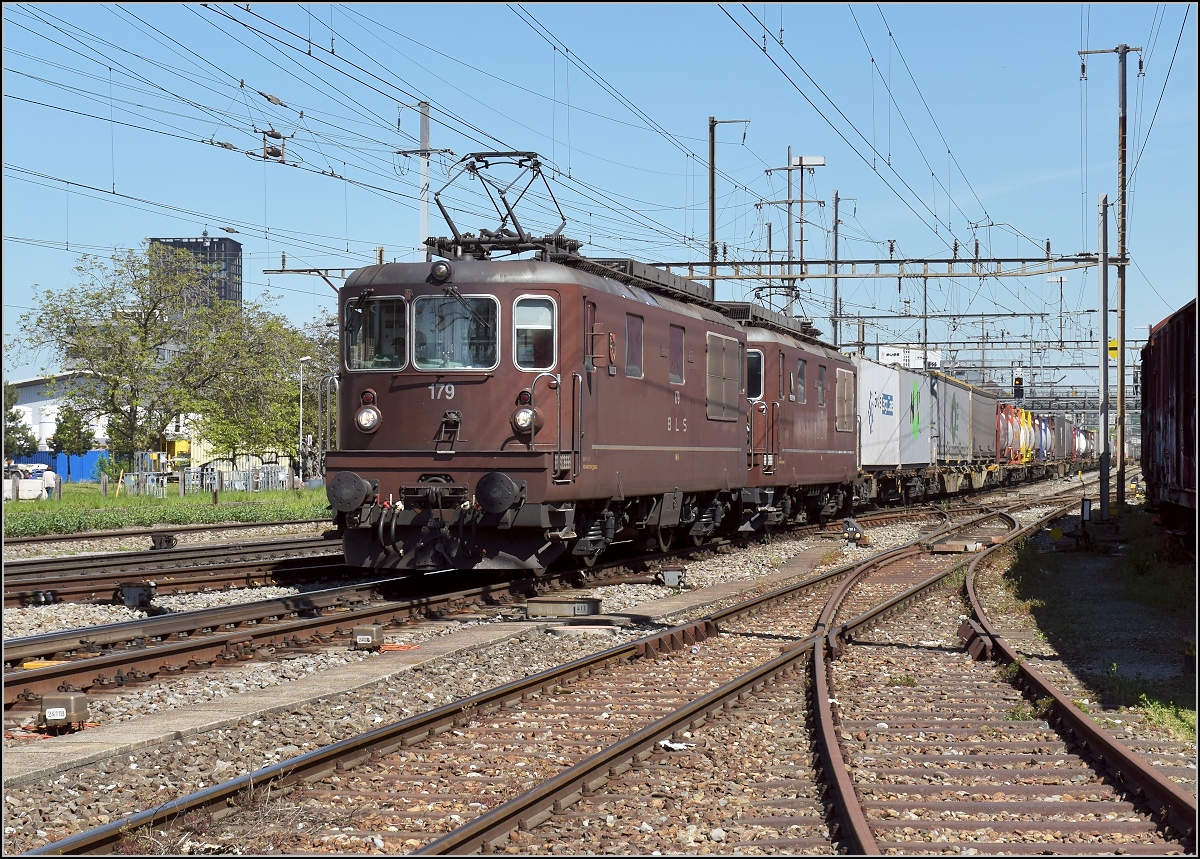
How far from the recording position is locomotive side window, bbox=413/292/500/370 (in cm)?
1390

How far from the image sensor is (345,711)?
27.6ft

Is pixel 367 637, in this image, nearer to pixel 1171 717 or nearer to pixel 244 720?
pixel 244 720

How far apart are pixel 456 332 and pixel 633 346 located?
2.62 meters

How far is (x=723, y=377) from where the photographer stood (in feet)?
63.4

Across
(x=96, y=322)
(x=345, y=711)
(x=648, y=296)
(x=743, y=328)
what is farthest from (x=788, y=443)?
(x=96, y=322)

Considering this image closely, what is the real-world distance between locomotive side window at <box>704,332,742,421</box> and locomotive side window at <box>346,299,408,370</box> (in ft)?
18.9

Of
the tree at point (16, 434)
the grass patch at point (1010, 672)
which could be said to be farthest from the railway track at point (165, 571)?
the tree at point (16, 434)

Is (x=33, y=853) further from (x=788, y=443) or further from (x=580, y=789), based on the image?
(x=788, y=443)

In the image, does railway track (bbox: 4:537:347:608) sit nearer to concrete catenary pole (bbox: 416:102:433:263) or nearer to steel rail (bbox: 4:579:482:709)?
steel rail (bbox: 4:579:482:709)

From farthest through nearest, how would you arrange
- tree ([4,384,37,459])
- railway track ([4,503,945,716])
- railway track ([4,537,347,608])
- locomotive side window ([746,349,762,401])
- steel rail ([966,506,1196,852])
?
tree ([4,384,37,459]), locomotive side window ([746,349,762,401]), railway track ([4,537,347,608]), railway track ([4,503,945,716]), steel rail ([966,506,1196,852])

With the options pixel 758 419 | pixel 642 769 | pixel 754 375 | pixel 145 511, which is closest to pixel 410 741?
pixel 642 769

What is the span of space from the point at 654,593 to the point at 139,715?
7918 millimetres

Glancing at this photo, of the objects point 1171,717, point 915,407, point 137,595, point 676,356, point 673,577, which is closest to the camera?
point 1171,717

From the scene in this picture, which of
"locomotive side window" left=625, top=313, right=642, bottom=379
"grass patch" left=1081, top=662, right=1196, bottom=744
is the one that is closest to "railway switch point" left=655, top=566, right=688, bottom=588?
"locomotive side window" left=625, top=313, right=642, bottom=379
